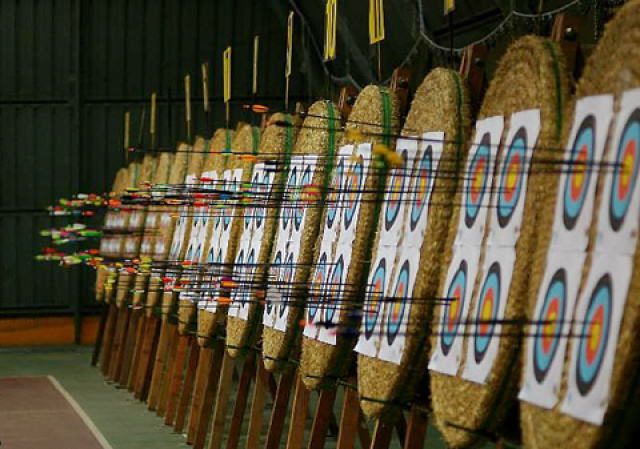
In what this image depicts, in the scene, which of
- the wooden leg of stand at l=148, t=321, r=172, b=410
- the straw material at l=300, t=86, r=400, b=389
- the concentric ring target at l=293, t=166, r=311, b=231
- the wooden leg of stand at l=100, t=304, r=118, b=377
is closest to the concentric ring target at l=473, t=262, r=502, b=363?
the straw material at l=300, t=86, r=400, b=389

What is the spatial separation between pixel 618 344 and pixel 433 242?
130 cm

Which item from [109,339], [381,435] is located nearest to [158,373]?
[109,339]

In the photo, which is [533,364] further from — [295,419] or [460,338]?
[295,419]

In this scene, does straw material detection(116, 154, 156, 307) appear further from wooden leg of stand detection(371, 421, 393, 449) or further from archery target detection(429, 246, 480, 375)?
archery target detection(429, 246, 480, 375)

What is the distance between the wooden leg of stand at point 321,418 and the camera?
457 centimetres

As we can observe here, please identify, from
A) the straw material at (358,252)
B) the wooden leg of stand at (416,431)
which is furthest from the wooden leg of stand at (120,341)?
the wooden leg of stand at (416,431)

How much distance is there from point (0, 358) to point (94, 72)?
3.32 metres

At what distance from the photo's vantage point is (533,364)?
9.54 ft

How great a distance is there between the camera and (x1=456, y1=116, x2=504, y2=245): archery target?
342cm

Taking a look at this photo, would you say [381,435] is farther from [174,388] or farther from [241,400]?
[174,388]

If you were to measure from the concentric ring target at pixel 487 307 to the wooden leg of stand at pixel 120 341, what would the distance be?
7438mm

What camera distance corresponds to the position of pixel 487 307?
3.26 meters

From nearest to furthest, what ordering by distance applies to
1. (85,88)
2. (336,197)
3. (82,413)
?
1. (336,197)
2. (82,413)
3. (85,88)

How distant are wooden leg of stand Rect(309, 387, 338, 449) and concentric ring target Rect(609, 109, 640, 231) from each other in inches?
84.3
